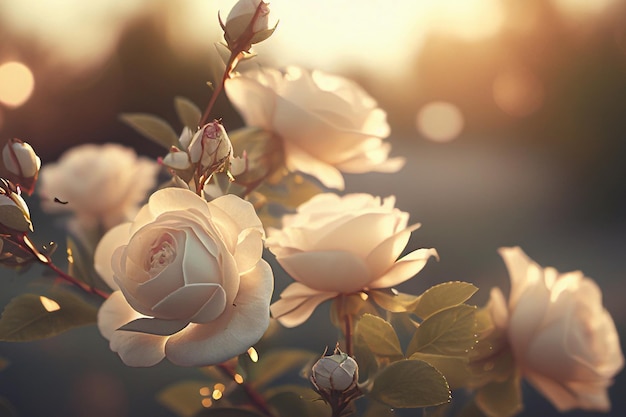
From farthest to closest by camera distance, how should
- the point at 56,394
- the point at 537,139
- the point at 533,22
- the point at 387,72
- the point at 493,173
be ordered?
the point at 387,72, the point at 493,173, the point at 537,139, the point at 533,22, the point at 56,394

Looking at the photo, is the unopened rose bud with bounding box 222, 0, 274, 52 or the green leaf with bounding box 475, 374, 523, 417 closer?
the unopened rose bud with bounding box 222, 0, 274, 52

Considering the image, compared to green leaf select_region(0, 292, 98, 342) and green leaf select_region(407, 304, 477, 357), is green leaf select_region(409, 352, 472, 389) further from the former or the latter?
green leaf select_region(0, 292, 98, 342)

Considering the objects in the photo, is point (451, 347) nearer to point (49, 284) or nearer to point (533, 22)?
Result: point (49, 284)

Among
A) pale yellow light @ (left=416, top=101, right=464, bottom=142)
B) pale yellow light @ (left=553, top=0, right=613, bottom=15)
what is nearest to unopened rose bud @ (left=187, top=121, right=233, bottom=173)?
pale yellow light @ (left=553, top=0, right=613, bottom=15)

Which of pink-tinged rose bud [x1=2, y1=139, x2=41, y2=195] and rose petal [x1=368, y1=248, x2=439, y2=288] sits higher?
pink-tinged rose bud [x1=2, y1=139, x2=41, y2=195]

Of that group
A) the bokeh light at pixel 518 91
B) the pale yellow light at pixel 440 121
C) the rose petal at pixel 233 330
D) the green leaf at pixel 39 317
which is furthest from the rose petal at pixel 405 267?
the pale yellow light at pixel 440 121

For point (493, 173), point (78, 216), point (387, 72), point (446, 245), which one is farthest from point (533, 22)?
point (78, 216)
